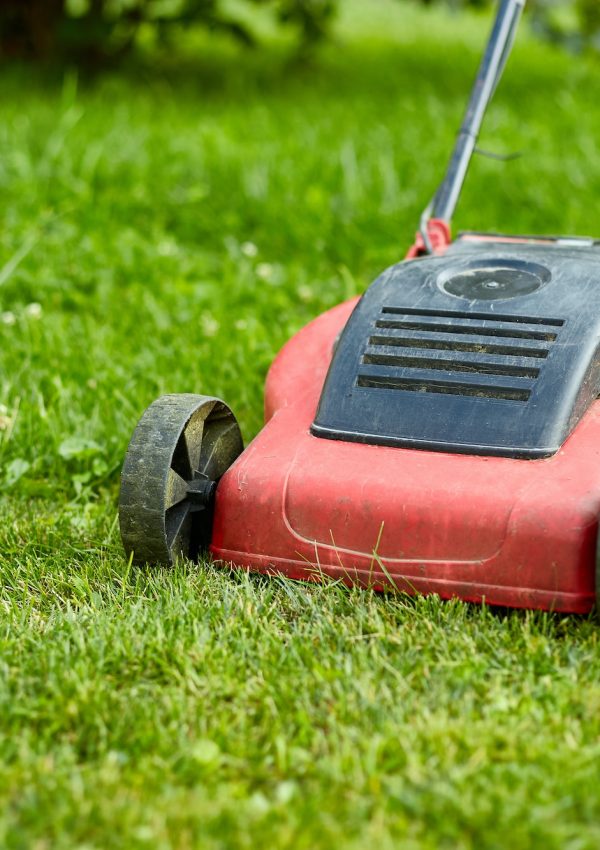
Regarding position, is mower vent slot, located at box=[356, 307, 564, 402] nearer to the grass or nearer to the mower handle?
the grass

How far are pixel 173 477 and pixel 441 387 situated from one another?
454 millimetres

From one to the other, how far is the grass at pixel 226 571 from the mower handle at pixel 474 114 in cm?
59

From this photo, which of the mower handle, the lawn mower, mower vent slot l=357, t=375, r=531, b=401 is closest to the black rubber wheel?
the lawn mower

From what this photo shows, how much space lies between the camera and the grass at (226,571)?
136cm

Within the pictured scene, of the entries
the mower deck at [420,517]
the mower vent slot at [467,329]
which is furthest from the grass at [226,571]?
the mower vent slot at [467,329]

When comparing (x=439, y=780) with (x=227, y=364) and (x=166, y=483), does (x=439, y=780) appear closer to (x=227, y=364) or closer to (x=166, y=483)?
(x=166, y=483)

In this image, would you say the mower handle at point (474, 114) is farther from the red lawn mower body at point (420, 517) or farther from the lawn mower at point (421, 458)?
the red lawn mower body at point (420, 517)

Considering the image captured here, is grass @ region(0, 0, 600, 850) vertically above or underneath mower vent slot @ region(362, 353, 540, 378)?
underneath

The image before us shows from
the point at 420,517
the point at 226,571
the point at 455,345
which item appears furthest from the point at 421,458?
the point at 226,571

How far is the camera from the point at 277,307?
3.31 meters

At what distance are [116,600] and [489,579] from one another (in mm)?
575

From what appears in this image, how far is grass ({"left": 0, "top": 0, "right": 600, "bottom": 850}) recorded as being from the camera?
4.47 ft

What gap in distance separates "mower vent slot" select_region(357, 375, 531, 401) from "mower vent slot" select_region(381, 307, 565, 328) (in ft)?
0.47

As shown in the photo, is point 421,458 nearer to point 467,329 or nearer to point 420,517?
point 420,517
